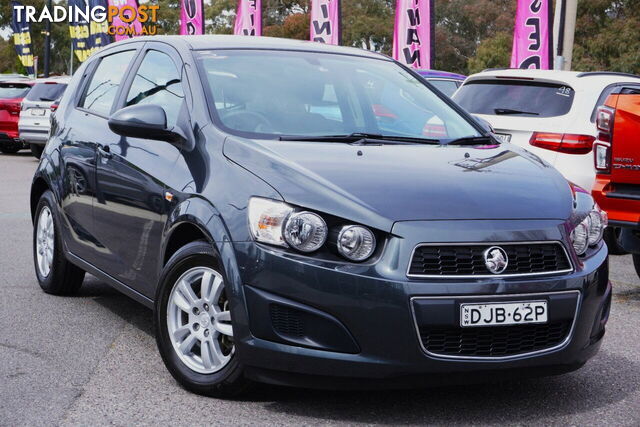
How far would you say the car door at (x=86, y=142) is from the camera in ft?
19.7

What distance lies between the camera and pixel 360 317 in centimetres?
400

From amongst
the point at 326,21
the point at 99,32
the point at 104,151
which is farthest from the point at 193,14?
the point at 104,151

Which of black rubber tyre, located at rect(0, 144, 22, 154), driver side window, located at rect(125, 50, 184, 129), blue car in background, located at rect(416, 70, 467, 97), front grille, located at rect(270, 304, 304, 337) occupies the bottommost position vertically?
black rubber tyre, located at rect(0, 144, 22, 154)

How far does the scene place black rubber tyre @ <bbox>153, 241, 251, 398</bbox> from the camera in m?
4.39

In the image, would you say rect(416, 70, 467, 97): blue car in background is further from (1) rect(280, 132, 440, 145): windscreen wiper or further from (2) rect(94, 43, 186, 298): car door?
(1) rect(280, 132, 440, 145): windscreen wiper

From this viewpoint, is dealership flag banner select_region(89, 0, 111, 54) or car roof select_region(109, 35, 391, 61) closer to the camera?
car roof select_region(109, 35, 391, 61)

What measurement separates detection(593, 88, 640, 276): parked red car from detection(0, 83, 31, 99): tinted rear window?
1876cm

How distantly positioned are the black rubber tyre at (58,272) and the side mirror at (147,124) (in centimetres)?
187

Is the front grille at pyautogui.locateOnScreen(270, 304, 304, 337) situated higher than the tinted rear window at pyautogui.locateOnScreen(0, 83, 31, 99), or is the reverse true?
the front grille at pyautogui.locateOnScreen(270, 304, 304, 337)

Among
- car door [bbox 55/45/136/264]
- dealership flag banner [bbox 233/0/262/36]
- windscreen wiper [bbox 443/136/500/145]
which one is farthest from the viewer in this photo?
dealership flag banner [bbox 233/0/262/36]

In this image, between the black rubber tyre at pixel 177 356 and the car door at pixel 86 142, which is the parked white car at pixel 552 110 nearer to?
the car door at pixel 86 142

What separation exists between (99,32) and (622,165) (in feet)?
117

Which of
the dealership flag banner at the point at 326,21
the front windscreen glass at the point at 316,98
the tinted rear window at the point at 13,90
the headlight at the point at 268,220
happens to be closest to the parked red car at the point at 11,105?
the tinted rear window at the point at 13,90

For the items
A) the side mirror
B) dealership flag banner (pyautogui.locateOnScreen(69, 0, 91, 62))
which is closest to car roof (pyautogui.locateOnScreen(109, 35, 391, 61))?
the side mirror
